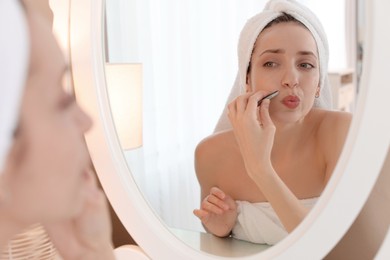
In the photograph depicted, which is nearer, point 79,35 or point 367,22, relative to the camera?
point 367,22

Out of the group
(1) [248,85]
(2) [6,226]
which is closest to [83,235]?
(2) [6,226]

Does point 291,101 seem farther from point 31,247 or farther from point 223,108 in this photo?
point 31,247

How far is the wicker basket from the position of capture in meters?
0.66

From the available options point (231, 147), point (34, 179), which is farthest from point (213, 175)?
point (34, 179)

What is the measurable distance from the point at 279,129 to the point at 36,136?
0.30 metres

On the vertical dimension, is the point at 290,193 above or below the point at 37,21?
below

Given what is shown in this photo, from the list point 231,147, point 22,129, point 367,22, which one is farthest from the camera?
point 231,147

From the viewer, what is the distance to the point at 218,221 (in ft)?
1.90

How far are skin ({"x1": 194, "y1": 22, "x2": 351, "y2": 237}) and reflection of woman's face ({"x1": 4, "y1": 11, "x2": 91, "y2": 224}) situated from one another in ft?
0.88

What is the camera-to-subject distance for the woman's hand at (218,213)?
0.56m

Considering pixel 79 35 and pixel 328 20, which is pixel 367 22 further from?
pixel 79 35

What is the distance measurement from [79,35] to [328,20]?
0.32m

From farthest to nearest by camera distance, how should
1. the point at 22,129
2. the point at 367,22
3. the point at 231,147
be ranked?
the point at 231,147 → the point at 367,22 → the point at 22,129

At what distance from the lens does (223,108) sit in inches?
21.6
